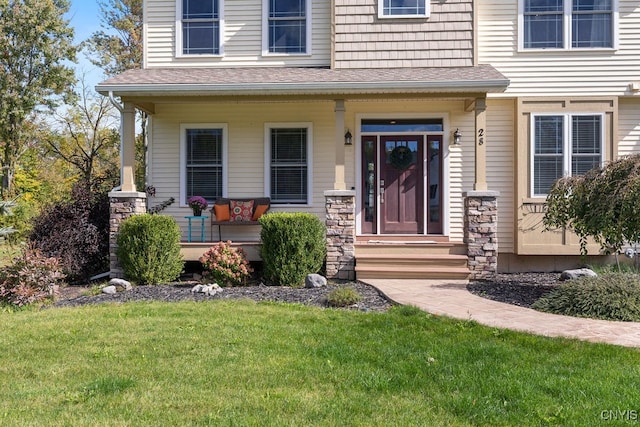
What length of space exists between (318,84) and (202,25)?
3.27 metres

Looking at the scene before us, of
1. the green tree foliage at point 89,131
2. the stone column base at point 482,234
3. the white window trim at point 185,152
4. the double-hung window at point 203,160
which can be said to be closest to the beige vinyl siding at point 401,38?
the white window trim at point 185,152

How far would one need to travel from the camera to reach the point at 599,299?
5641 mm

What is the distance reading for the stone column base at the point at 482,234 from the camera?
27.1ft

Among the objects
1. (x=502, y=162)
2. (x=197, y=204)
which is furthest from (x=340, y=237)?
(x=502, y=162)

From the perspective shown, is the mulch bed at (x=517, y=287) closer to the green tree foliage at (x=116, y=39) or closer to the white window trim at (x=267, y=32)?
the white window trim at (x=267, y=32)

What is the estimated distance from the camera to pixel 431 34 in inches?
365

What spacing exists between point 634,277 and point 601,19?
5669 millimetres

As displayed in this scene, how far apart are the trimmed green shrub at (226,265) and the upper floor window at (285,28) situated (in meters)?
4.31

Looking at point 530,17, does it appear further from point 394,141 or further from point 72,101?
point 72,101

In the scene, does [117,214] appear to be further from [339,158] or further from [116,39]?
[116,39]

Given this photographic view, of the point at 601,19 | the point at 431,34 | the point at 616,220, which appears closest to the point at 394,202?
the point at 431,34

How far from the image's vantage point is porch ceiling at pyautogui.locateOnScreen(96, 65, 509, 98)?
8.16 meters

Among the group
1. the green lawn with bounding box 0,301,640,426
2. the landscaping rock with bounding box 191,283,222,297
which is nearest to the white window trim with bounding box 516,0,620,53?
the green lawn with bounding box 0,301,640,426

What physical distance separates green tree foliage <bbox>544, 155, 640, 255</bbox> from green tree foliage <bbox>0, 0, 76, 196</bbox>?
18750 millimetres
